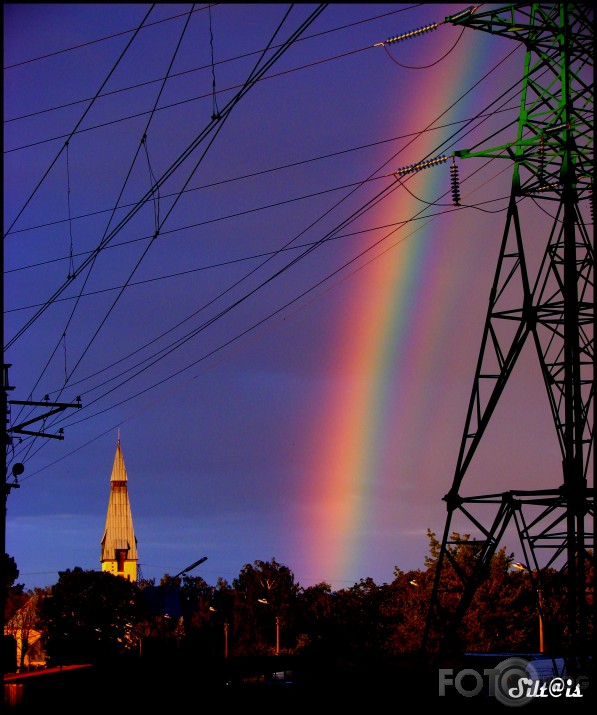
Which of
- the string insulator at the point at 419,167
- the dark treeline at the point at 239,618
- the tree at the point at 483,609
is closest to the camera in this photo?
the string insulator at the point at 419,167

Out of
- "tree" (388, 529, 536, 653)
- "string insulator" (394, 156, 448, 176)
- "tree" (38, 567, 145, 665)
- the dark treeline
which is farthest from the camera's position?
"tree" (38, 567, 145, 665)

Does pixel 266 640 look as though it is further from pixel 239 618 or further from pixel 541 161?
pixel 541 161

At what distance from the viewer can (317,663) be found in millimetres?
43062

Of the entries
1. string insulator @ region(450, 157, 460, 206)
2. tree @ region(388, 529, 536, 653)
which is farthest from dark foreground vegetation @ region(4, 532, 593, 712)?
string insulator @ region(450, 157, 460, 206)

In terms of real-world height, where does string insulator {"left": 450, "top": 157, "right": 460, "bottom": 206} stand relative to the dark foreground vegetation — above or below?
above

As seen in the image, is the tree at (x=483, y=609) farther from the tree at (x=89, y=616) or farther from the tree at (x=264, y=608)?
the tree at (x=89, y=616)

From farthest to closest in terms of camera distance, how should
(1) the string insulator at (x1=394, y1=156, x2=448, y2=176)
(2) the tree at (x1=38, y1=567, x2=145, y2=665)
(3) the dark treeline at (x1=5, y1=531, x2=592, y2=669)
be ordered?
(2) the tree at (x1=38, y1=567, x2=145, y2=665), (3) the dark treeline at (x1=5, y1=531, x2=592, y2=669), (1) the string insulator at (x1=394, y1=156, x2=448, y2=176)

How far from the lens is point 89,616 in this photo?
5123 inches

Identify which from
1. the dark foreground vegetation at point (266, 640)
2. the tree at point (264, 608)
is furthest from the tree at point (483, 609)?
the tree at point (264, 608)

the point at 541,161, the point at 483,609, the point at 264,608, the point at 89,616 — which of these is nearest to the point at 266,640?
the point at 264,608

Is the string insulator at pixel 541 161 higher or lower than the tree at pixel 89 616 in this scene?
higher

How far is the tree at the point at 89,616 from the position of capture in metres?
127

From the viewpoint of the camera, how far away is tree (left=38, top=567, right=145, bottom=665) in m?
127

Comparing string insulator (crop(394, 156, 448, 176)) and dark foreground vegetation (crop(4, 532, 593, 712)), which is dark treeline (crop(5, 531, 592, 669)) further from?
string insulator (crop(394, 156, 448, 176))
